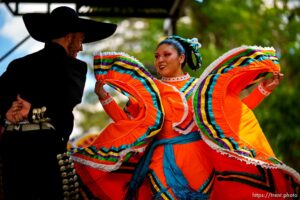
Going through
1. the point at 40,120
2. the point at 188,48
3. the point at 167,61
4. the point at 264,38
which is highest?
the point at 264,38

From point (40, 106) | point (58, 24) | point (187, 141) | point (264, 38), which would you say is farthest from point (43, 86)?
point (264, 38)

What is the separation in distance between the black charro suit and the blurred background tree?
784 centimetres

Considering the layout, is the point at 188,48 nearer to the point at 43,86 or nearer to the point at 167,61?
the point at 167,61

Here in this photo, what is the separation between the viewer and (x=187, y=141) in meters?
4.25

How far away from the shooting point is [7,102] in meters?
3.62

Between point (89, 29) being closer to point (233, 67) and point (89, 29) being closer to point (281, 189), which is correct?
point (233, 67)

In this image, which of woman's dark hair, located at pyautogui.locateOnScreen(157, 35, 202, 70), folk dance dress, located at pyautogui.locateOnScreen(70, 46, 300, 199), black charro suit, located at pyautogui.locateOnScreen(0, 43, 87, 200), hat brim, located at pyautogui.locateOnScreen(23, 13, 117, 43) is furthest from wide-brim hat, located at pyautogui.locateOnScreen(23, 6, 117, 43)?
woman's dark hair, located at pyautogui.locateOnScreen(157, 35, 202, 70)


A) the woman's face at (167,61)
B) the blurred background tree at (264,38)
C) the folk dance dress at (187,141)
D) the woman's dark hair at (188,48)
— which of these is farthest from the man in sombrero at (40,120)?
the blurred background tree at (264,38)

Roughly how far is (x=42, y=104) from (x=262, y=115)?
900cm

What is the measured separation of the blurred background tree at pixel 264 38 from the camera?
13.0 m

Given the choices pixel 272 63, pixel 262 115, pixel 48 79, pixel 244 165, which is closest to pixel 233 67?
pixel 272 63

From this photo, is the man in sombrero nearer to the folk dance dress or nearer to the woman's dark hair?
the folk dance dress

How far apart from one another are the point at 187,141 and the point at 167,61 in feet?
2.37

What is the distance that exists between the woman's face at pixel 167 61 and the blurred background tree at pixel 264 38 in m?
6.87
